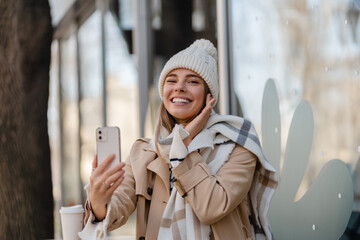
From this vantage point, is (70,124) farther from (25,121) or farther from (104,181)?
(104,181)

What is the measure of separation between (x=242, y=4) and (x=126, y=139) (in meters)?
2.88

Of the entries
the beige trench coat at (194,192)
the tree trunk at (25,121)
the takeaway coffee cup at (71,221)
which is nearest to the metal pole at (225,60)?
the tree trunk at (25,121)

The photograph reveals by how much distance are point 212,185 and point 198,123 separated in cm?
26

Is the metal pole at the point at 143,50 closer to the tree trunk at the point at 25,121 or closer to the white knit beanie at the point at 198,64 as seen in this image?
the tree trunk at the point at 25,121

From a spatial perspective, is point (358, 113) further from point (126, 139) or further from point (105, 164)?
point (126, 139)

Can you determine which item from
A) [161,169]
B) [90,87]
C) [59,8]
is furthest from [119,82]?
[161,169]

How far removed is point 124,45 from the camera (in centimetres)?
652

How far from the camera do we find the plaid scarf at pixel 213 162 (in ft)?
6.38

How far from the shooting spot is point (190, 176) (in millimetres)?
1903

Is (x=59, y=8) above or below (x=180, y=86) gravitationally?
above

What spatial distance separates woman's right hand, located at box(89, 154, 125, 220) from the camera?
178 cm

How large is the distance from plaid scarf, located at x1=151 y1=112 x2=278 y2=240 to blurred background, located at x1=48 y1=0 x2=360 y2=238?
0.64 meters

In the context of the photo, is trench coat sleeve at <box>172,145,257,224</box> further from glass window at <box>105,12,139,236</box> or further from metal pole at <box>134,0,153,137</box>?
glass window at <box>105,12,139,236</box>

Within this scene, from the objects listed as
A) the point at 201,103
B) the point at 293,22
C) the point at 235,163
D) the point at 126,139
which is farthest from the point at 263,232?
the point at 126,139
